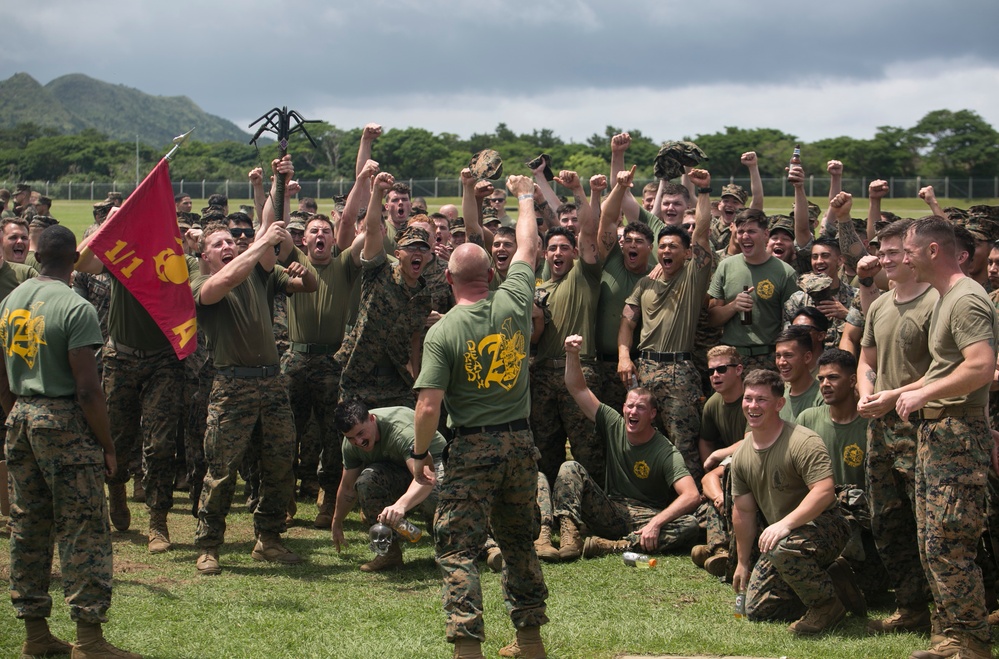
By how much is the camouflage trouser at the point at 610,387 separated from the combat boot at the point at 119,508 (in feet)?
15.3

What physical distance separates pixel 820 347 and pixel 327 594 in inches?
185

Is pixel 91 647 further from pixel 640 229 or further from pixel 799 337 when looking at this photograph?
pixel 640 229

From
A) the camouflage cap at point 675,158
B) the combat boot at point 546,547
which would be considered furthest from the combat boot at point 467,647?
the camouflage cap at point 675,158

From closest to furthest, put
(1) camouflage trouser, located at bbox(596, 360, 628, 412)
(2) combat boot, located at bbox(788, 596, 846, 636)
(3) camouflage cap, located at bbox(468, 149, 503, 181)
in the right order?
(2) combat boot, located at bbox(788, 596, 846, 636) < (3) camouflage cap, located at bbox(468, 149, 503, 181) < (1) camouflage trouser, located at bbox(596, 360, 628, 412)

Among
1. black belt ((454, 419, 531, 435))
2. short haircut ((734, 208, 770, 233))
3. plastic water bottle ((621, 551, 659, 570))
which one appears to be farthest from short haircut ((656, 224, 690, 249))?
black belt ((454, 419, 531, 435))

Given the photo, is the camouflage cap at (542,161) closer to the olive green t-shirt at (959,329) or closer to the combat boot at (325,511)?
the combat boot at (325,511)

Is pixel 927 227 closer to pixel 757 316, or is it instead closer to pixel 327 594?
pixel 757 316

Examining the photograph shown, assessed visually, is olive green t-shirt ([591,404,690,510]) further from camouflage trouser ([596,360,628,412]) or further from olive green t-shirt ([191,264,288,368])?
olive green t-shirt ([191,264,288,368])

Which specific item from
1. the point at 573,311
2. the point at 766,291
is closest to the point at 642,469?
the point at 573,311

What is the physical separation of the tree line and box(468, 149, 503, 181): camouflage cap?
138 feet

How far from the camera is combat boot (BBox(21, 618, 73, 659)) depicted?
7109 mm

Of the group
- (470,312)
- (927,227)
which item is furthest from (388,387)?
(927,227)

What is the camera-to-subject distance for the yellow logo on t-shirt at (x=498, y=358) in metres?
6.96

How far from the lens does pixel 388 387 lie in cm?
1060
